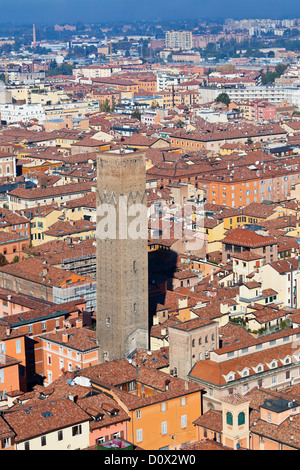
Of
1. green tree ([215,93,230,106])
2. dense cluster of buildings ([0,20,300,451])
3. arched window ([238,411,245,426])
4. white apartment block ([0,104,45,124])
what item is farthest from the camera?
green tree ([215,93,230,106])

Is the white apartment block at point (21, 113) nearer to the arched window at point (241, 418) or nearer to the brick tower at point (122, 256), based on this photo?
the brick tower at point (122, 256)

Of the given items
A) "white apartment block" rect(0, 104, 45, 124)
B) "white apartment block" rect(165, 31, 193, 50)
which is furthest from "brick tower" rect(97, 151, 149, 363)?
"white apartment block" rect(165, 31, 193, 50)

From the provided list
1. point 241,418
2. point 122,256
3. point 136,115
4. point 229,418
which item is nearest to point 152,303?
point 122,256

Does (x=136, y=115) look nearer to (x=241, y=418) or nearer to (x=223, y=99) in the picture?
(x=223, y=99)

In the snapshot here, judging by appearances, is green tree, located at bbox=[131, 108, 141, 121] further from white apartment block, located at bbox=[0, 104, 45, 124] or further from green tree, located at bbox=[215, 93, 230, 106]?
green tree, located at bbox=[215, 93, 230, 106]
